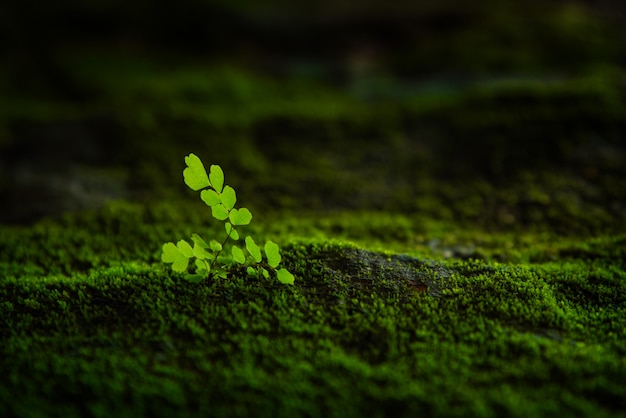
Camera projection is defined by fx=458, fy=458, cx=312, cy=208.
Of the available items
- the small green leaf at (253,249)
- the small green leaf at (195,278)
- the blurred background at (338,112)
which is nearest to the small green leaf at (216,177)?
the small green leaf at (253,249)

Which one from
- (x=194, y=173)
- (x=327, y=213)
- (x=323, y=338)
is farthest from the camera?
(x=327, y=213)

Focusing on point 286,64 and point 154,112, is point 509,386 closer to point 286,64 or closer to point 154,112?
point 154,112

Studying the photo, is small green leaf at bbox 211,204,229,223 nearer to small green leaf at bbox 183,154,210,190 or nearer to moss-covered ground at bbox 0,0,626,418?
small green leaf at bbox 183,154,210,190

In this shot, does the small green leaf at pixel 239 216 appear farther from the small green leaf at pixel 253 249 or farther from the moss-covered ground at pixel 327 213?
the moss-covered ground at pixel 327 213

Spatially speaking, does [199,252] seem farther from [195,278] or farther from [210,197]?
[210,197]

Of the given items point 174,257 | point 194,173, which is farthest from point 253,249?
point 194,173

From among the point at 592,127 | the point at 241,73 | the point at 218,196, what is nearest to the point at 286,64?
the point at 241,73
